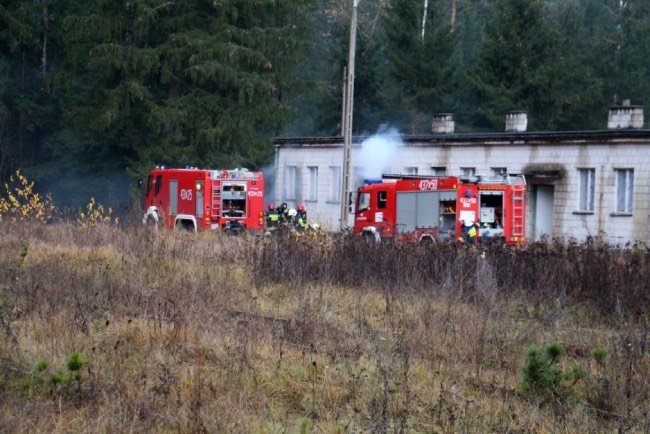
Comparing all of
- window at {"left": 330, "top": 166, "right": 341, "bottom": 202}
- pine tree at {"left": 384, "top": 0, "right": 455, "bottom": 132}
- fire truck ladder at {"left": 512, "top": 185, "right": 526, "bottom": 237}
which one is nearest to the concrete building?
window at {"left": 330, "top": 166, "right": 341, "bottom": 202}

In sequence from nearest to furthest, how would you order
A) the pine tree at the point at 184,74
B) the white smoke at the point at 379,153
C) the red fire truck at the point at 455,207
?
the red fire truck at the point at 455,207 < the white smoke at the point at 379,153 < the pine tree at the point at 184,74

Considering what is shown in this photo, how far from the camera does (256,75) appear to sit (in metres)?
43.3

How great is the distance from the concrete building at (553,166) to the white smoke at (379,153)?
6 centimetres

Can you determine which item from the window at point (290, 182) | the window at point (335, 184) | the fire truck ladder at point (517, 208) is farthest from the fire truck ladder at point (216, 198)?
the window at point (290, 182)

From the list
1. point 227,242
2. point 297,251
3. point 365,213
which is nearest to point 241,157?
point 365,213

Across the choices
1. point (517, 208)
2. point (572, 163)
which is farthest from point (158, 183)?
point (572, 163)

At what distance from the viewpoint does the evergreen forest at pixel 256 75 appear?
43031mm

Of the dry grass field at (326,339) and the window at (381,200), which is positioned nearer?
the dry grass field at (326,339)

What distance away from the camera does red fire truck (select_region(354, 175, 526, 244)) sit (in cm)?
2698

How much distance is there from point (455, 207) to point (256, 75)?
60.0 feet

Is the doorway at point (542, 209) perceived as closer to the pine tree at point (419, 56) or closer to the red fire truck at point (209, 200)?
the red fire truck at point (209, 200)

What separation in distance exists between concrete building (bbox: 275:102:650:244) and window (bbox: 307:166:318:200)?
41cm

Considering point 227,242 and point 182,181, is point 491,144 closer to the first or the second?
point 182,181

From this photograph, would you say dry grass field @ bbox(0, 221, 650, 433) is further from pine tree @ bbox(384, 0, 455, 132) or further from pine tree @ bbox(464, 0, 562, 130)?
pine tree @ bbox(384, 0, 455, 132)
